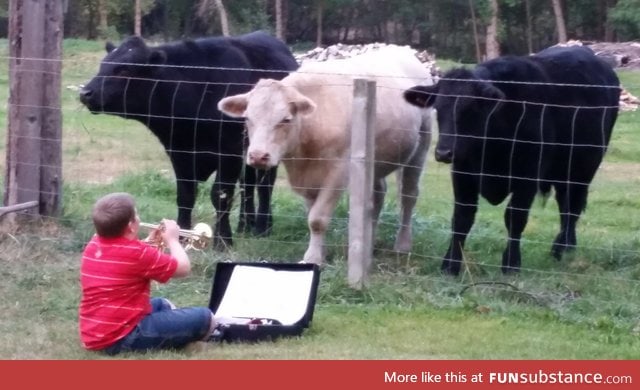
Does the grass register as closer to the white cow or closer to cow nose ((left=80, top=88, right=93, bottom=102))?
the white cow

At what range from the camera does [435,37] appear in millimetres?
52312

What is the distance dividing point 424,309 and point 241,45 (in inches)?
155

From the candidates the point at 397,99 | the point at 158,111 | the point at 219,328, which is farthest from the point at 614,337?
the point at 158,111

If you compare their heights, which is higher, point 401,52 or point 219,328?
point 401,52

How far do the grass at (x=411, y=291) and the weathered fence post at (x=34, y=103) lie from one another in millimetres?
387

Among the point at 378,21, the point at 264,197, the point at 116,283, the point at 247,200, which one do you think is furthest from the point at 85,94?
the point at 378,21

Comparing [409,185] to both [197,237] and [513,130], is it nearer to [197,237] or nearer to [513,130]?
[513,130]

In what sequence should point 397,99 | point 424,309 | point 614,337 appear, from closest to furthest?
point 614,337 → point 424,309 → point 397,99

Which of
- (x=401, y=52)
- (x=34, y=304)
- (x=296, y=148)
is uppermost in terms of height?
(x=401, y=52)

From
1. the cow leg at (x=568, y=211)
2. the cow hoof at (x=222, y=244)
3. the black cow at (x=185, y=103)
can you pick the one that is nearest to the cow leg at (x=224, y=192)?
the black cow at (x=185, y=103)

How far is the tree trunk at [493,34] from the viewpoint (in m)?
40.7

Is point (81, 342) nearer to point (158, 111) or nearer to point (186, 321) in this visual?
point (186, 321)

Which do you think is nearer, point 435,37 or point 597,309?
point 597,309

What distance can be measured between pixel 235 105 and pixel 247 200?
6.62 feet
